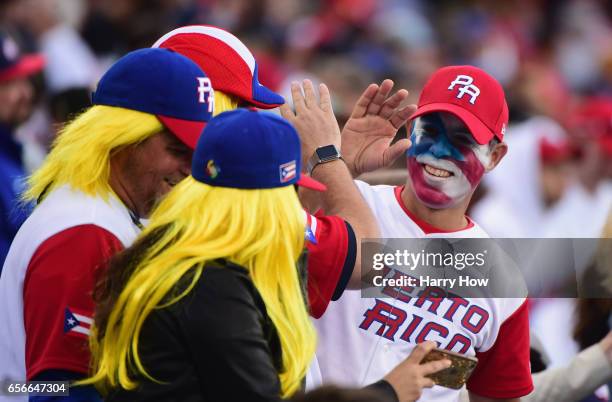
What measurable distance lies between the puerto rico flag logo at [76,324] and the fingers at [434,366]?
2.87 feet

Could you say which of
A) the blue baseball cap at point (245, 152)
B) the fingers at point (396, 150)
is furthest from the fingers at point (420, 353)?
the fingers at point (396, 150)

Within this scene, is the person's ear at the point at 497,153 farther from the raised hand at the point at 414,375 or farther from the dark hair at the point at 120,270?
the dark hair at the point at 120,270

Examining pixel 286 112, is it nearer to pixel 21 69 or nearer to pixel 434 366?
pixel 434 366

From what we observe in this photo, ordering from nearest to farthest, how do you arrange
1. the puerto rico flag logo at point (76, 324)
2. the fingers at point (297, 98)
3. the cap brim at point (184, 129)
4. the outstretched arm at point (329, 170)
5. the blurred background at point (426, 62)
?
the puerto rico flag logo at point (76, 324) → the cap brim at point (184, 129) → the outstretched arm at point (329, 170) → the fingers at point (297, 98) → the blurred background at point (426, 62)

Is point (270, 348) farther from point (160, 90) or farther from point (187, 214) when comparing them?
point (160, 90)

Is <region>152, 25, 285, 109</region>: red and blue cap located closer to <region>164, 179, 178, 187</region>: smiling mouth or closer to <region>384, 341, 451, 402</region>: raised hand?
<region>164, 179, 178, 187</region>: smiling mouth

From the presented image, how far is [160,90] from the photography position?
122 inches

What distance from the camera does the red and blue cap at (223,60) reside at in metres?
3.56

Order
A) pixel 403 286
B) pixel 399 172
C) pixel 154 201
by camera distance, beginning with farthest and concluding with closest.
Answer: pixel 399 172 → pixel 403 286 → pixel 154 201

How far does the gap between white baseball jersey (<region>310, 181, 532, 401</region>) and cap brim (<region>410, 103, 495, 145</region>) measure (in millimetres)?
551

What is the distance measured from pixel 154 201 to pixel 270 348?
0.64 m

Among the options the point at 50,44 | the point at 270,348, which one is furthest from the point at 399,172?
the point at 50,44

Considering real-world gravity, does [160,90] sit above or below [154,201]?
above

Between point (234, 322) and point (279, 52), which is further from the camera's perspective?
point (279, 52)
